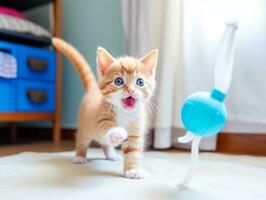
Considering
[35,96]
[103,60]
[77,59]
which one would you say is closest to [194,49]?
[77,59]

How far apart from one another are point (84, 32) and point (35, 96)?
1.67ft

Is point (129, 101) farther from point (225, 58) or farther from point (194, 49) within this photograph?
point (194, 49)

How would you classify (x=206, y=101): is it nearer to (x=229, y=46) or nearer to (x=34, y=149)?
(x=229, y=46)

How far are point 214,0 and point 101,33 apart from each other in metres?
0.69

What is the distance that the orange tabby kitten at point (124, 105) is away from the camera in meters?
0.87

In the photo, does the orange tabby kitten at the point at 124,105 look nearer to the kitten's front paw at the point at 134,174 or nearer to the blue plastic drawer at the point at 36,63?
the kitten's front paw at the point at 134,174

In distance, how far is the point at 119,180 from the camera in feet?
2.91

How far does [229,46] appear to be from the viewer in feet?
2.35

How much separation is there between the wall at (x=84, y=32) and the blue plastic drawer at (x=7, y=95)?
17.8 inches

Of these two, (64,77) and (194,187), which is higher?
(64,77)

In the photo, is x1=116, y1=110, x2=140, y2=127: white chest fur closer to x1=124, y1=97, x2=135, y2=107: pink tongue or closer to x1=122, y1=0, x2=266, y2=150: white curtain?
x1=124, y1=97, x2=135, y2=107: pink tongue

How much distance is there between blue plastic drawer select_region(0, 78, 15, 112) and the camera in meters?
1.57

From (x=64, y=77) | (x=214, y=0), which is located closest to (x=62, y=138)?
(x=64, y=77)

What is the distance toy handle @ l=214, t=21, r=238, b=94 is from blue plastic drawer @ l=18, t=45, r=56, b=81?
118 centimetres
